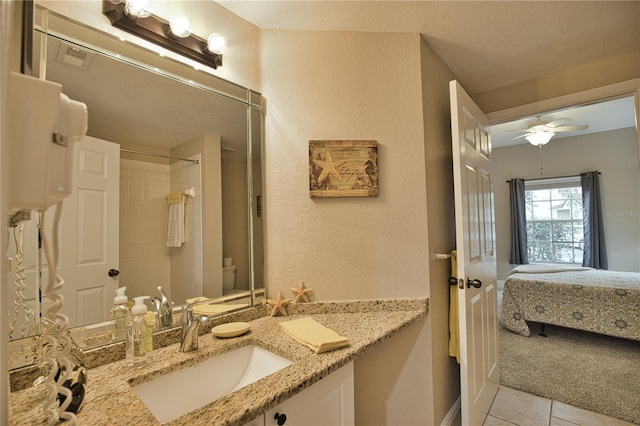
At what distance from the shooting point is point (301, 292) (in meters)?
1.48

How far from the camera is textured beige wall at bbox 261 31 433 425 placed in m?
1.52

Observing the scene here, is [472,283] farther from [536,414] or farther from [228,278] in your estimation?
[228,278]

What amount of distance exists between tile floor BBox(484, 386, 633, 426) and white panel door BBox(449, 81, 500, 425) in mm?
77

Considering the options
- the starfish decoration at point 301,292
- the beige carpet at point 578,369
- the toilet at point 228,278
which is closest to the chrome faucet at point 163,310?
the toilet at point 228,278

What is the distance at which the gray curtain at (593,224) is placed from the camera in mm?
4449

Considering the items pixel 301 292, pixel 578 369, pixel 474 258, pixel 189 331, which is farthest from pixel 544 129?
pixel 189 331

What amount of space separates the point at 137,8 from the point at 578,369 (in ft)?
12.4

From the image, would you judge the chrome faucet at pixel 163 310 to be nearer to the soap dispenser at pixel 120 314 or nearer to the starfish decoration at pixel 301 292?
the soap dispenser at pixel 120 314

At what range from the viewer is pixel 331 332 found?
1191 millimetres

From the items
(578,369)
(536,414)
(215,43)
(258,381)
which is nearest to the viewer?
(258,381)

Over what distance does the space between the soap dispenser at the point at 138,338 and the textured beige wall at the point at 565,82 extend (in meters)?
2.70

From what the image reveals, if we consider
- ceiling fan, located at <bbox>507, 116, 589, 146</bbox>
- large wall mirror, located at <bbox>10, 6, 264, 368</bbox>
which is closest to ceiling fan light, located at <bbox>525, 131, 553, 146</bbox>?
ceiling fan, located at <bbox>507, 116, 589, 146</bbox>

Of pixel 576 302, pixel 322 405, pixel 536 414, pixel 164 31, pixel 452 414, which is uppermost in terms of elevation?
pixel 164 31

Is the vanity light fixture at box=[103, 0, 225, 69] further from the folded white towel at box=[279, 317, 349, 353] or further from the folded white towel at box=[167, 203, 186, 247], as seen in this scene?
the folded white towel at box=[279, 317, 349, 353]
